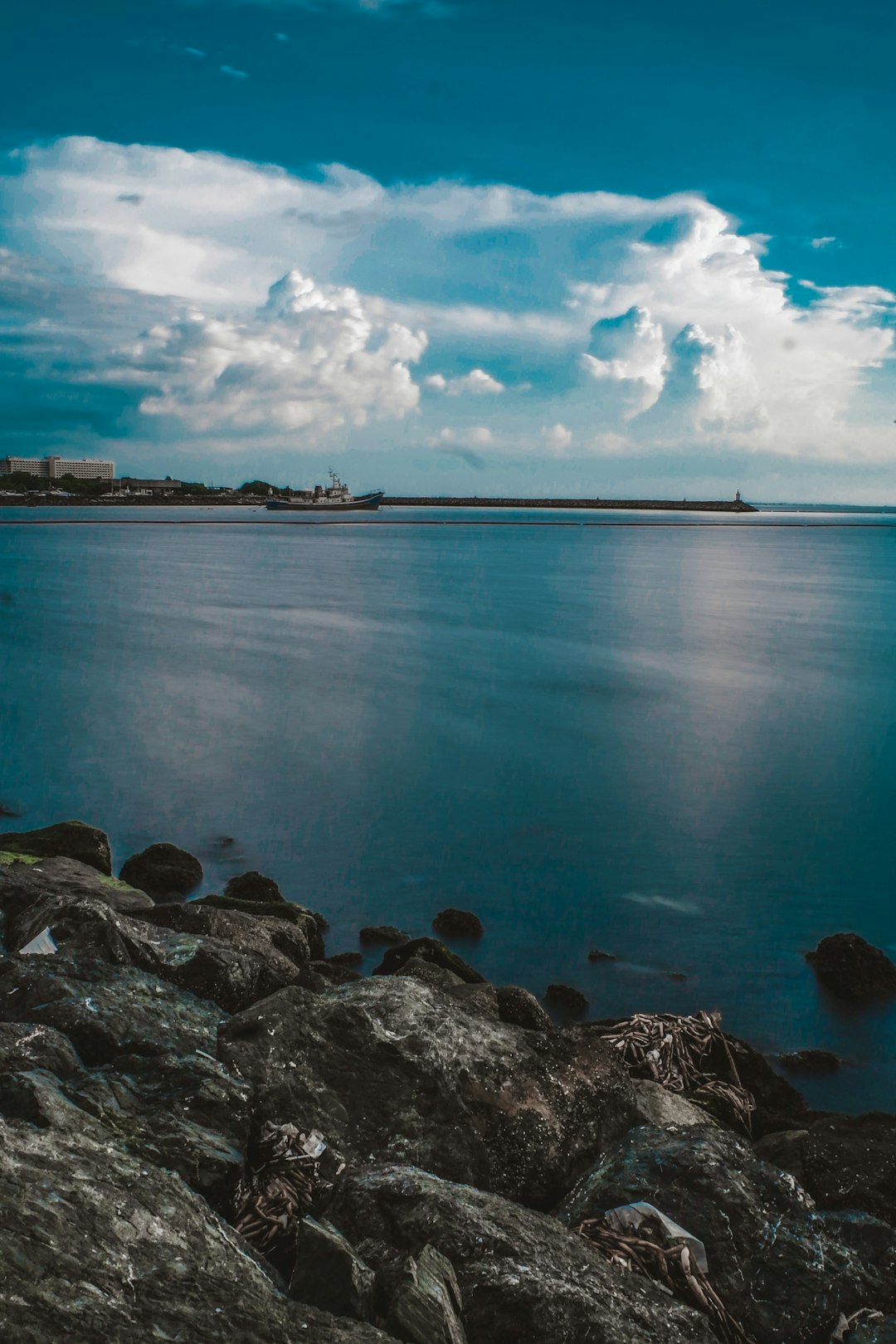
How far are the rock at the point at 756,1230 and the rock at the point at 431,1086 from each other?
0.29 metres

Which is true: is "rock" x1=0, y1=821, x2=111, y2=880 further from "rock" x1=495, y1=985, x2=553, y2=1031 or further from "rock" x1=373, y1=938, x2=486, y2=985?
"rock" x1=495, y1=985, x2=553, y2=1031

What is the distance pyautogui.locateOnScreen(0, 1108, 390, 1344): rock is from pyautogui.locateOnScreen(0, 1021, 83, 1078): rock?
67cm

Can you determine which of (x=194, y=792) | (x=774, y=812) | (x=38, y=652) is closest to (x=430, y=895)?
(x=194, y=792)

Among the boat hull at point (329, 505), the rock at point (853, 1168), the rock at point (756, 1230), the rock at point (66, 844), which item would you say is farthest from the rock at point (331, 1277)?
the boat hull at point (329, 505)

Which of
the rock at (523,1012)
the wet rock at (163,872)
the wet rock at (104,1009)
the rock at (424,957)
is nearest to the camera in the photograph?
the wet rock at (104,1009)

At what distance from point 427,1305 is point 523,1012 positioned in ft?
10.6

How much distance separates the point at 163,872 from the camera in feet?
34.5

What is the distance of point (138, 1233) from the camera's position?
2943 millimetres

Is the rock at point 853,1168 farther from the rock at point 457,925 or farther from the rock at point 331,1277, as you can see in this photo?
the rock at point 457,925

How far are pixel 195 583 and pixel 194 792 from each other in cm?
3785

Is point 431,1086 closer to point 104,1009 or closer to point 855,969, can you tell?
point 104,1009

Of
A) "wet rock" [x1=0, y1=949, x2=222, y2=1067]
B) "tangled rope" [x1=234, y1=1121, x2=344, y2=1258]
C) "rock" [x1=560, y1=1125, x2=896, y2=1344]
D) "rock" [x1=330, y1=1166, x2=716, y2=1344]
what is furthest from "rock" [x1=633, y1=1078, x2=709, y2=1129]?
"wet rock" [x1=0, y1=949, x2=222, y2=1067]

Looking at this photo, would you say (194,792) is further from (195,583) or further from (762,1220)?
(195,583)

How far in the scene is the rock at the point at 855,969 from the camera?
341 inches
